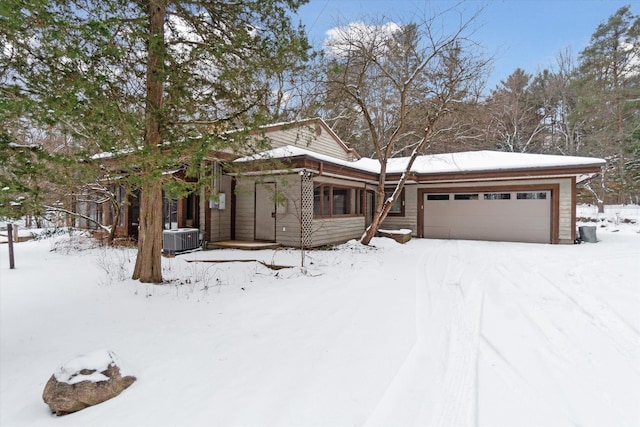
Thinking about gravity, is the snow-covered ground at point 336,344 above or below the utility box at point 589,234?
below

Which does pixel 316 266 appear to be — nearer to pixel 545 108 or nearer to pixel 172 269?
pixel 172 269

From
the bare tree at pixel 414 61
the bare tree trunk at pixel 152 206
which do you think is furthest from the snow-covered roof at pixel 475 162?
the bare tree trunk at pixel 152 206

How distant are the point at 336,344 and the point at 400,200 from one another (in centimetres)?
1055

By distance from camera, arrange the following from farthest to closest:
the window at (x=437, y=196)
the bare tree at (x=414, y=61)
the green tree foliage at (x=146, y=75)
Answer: the window at (x=437, y=196)
the bare tree at (x=414, y=61)
the green tree foliage at (x=146, y=75)

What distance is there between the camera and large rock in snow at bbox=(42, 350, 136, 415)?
223 cm

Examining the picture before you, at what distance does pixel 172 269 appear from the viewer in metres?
6.47

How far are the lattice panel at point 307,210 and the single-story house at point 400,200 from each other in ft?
0.09

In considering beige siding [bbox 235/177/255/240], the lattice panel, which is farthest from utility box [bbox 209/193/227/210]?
the lattice panel

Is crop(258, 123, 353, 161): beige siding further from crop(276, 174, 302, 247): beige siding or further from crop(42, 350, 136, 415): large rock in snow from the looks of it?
crop(42, 350, 136, 415): large rock in snow

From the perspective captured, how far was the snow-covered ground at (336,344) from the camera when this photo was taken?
2.17 metres

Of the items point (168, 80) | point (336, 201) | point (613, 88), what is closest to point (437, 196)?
point (336, 201)

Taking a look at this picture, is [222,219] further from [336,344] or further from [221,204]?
[336,344]

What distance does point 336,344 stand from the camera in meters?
3.14

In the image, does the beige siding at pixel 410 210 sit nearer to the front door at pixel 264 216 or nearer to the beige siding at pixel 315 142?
the beige siding at pixel 315 142
